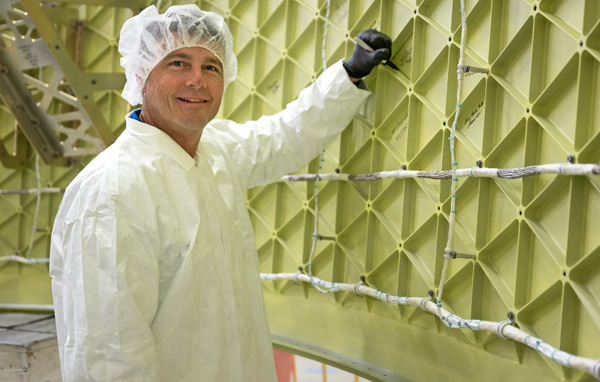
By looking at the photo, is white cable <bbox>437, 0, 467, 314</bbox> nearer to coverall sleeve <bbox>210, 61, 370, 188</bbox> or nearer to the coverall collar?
coverall sleeve <bbox>210, 61, 370, 188</bbox>

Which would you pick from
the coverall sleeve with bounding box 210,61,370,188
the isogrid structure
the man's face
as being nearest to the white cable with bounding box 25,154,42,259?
the isogrid structure

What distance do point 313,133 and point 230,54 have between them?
414 millimetres

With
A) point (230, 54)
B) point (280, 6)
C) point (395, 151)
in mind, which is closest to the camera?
point (230, 54)

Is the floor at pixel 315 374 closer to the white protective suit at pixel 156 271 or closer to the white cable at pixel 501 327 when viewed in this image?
the white protective suit at pixel 156 271

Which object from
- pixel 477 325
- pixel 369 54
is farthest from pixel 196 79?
pixel 477 325

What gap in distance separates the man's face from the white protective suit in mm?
64

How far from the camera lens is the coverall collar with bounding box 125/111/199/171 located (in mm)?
1741

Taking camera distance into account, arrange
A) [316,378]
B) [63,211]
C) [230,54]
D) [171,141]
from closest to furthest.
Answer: [63,211]
[171,141]
[230,54]
[316,378]

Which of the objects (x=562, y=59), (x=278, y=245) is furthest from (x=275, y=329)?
(x=562, y=59)

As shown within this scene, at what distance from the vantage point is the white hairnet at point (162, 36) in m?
1.76

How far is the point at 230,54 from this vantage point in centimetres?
191

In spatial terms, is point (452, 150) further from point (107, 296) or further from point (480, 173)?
point (107, 296)

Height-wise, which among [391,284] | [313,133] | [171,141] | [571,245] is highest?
[313,133]

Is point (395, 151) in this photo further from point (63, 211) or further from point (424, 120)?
point (63, 211)
